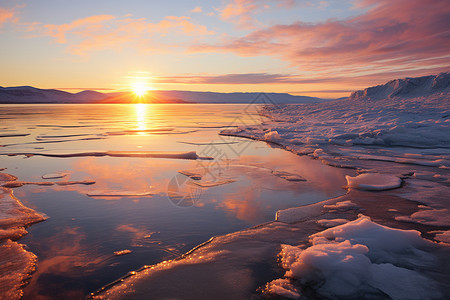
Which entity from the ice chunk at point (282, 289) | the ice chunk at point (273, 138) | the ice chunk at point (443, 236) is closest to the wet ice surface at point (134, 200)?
the ice chunk at point (282, 289)

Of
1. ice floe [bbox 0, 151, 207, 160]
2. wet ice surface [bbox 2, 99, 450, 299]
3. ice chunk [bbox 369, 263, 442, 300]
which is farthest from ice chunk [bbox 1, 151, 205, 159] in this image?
ice chunk [bbox 369, 263, 442, 300]

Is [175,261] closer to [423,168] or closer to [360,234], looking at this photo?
[360,234]

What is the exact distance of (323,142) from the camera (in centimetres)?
1311

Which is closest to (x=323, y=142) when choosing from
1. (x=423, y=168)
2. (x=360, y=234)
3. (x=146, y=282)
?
(x=423, y=168)

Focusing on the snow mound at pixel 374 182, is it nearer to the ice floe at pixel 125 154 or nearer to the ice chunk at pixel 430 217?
the ice chunk at pixel 430 217

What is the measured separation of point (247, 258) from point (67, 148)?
10.2 meters

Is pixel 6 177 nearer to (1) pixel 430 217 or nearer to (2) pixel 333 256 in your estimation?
(2) pixel 333 256

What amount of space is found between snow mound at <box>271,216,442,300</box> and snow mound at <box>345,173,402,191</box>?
2606mm

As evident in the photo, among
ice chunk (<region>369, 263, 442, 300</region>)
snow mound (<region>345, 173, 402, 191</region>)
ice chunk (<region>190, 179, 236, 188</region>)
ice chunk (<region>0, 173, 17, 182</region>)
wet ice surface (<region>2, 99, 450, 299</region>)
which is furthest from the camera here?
ice chunk (<region>0, 173, 17, 182</region>)

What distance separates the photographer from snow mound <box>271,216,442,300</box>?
2.69 metres

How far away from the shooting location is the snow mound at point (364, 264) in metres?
2.69

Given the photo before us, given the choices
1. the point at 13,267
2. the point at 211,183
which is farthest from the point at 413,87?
the point at 13,267

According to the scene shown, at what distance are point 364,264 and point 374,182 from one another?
401cm

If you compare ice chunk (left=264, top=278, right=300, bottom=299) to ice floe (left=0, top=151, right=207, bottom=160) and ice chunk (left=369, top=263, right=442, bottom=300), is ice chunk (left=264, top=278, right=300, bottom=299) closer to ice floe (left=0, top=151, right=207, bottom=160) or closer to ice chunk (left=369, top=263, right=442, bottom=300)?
ice chunk (left=369, top=263, right=442, bottom=300)
